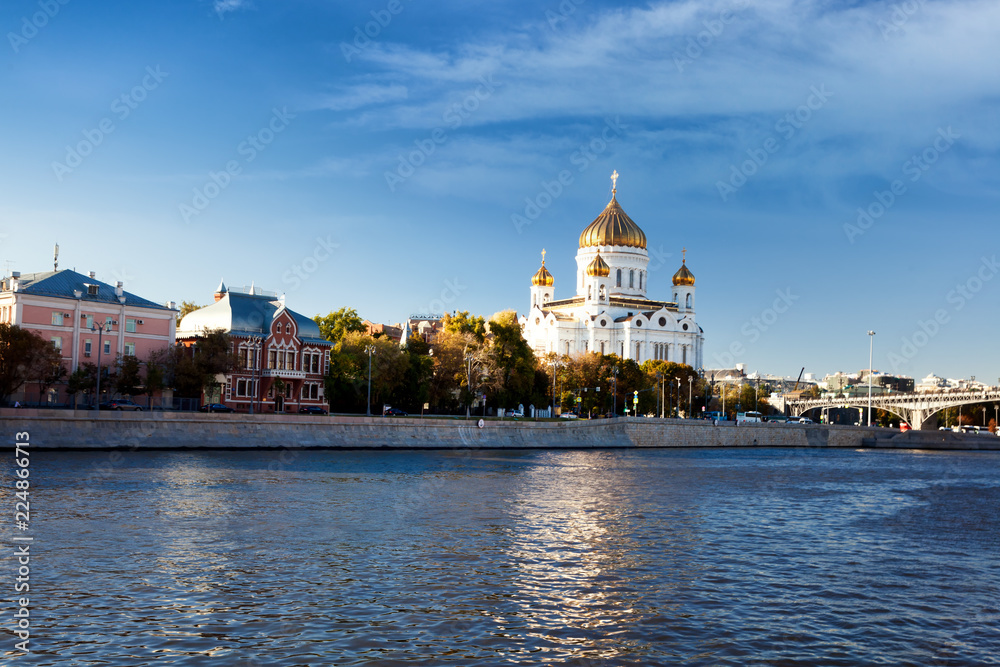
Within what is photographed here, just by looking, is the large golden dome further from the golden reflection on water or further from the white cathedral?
the golden reflection on water

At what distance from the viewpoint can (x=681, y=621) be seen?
1688 cm

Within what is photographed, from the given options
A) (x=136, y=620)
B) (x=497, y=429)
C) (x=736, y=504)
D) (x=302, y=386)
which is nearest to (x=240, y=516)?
(x=136, y=620)

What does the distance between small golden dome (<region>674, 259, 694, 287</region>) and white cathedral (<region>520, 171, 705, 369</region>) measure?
0.16m

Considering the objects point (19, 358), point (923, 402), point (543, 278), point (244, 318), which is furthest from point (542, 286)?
point (19, 358)

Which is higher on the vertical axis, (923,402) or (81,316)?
(81,316)

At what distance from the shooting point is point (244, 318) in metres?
80.7

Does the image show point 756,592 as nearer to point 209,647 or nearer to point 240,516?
point 209,647

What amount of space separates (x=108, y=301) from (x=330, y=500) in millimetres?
43763

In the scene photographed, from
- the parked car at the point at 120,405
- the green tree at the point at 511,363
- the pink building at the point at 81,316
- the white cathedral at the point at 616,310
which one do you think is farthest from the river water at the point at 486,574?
the white cathedral at the point at 616,310

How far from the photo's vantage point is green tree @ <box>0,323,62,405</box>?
57.8 metres

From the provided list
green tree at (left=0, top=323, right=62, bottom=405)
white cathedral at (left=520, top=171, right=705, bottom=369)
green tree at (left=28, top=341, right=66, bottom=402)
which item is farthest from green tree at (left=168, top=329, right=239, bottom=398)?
white cathedral at (left=520, top=171, right=705, bottom=369)

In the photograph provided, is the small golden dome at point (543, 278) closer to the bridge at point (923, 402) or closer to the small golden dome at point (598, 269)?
the small golden dome at point (598, 269)

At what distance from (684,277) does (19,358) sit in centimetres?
11647

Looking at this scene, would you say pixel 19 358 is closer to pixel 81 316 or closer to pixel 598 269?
pixel 81 316
